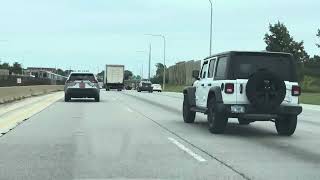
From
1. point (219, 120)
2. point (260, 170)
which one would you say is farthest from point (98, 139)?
point (260, 170)

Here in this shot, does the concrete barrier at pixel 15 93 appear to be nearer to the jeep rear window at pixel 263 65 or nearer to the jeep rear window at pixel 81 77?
the jeep rear window at pixel 81 77

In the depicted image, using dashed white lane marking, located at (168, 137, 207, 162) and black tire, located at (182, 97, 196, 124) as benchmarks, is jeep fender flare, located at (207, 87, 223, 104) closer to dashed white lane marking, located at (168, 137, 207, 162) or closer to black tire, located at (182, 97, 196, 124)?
dashed white lane marking, located at (168, 137, 207, 162)

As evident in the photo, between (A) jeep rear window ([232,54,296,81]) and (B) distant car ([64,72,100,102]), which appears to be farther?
(B) distant car ([64,72,100,102])

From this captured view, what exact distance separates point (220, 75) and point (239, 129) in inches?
94.9

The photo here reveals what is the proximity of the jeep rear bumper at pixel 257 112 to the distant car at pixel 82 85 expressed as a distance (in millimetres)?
20959

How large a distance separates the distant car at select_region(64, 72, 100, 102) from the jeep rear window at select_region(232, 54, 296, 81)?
20556 millimetres

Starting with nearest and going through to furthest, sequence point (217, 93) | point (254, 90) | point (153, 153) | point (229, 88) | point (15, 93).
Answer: point (153, 153) < point (254, 90) < point (229, 88) < point (217, 93) < point (15, 93)

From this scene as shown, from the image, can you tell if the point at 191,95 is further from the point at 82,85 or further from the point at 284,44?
the point at 284,44

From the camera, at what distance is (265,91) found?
15516 mm

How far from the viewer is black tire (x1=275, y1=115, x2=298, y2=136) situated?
16.2 meters

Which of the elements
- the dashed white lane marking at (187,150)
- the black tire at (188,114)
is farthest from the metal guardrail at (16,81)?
the dashed white lane marking at (187,150)

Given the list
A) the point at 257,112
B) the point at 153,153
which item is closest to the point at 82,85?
the point at 257,112

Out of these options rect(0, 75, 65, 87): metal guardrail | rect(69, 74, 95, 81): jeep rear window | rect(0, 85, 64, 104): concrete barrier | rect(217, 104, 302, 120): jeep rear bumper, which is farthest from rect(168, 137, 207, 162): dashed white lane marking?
rect(0, 75, 65, 87): metal guardrail

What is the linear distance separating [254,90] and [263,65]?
1.18 meters
